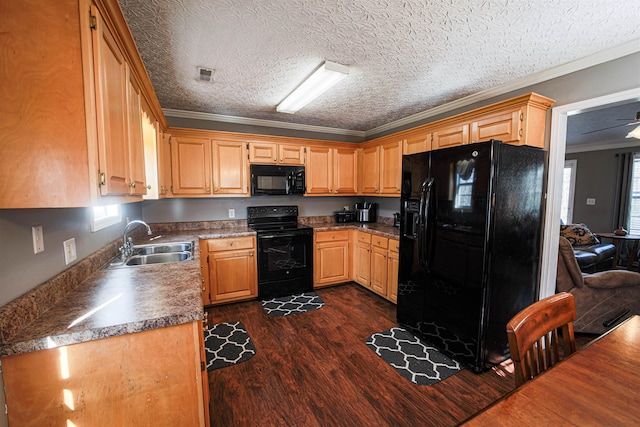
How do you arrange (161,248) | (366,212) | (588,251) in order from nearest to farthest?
(161,248) < (588,251) < (366,212)

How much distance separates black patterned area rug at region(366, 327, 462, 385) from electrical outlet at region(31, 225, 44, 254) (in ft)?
7.79

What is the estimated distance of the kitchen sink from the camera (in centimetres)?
212

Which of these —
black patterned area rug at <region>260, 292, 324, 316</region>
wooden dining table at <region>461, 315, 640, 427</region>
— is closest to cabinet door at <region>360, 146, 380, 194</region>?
black patterned area rug at <region>260, 292, 324, 316</region>

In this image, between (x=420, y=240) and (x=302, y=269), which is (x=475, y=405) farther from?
(x=302, y=269)

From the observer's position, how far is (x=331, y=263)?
3.92m

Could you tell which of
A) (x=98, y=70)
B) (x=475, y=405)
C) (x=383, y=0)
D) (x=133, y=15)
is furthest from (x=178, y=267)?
(x=475, y=405)

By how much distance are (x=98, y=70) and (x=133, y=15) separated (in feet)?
2.96

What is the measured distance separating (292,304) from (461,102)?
122 inches

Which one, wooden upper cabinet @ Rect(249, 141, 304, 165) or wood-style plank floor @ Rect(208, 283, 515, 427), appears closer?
wood-style plank floor @ Rect(208, 283, 515, 427)

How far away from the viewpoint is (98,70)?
3.37 ft

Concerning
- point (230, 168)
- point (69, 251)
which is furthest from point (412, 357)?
point (230, 168)

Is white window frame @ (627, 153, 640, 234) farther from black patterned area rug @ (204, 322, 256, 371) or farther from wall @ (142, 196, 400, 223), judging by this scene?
black patterned area rug @ (204, 322, 256, 371)

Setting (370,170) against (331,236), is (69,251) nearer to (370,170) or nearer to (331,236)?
(331,236)

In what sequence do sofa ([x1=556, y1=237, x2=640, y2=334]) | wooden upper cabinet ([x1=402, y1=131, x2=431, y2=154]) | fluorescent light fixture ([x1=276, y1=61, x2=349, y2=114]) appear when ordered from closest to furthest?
fluorescent light fixture ([x1=276, y1=61, x2=349, y2=114]) < sofa ([x1=556, y1=237, x2=640, y2=334]) < wooden upper cabinet ([x1=402, y1=131, x2=431, y2=154])
